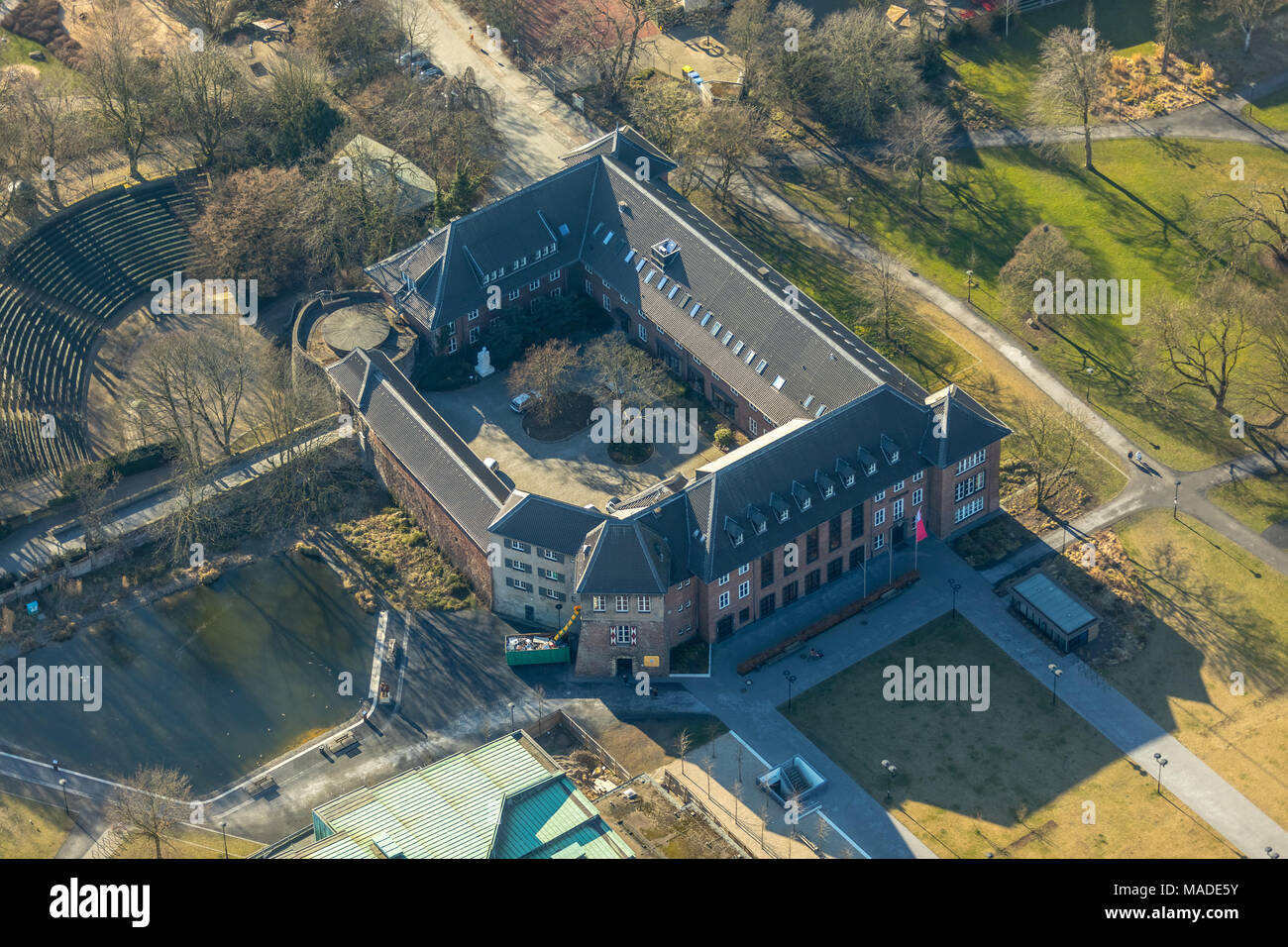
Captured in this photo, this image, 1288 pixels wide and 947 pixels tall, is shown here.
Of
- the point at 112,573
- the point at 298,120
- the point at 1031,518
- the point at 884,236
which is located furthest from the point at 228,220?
the point at 1031,518

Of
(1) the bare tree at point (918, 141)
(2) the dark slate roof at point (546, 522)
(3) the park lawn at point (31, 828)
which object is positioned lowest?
(3) the park lawn at point (31, 828)

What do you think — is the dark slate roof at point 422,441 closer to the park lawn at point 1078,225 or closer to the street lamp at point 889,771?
the street lamp at point 889,771

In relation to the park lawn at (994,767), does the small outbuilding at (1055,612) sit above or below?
above

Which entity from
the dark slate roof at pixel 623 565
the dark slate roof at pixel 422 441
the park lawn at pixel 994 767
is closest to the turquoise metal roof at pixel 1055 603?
the park lawn at pixel 994 767

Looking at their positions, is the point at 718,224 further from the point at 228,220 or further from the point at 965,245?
the point at 228,220

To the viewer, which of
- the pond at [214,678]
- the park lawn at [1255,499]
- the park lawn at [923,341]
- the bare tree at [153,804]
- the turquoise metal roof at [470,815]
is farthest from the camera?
the park lawn at [923,341]

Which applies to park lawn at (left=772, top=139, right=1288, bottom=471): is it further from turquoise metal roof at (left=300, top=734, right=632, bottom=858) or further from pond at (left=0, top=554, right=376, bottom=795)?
pond at (left=0, top=554, right=376, bottom=795)

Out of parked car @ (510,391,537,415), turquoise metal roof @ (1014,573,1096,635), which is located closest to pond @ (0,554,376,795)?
parked car @ (510,391,537,415)
